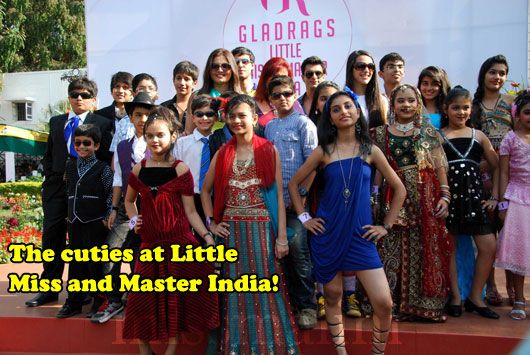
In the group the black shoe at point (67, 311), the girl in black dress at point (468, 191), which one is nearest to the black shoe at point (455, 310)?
the girl in black dress at point (468, 191)

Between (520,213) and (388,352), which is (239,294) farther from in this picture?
(520,213)

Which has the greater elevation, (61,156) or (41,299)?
(61,156)

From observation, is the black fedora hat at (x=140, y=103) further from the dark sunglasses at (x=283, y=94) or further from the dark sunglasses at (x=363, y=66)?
the dark sunglasses at (x=363, y=66)

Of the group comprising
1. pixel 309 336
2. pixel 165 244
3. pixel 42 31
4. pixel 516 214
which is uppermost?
pixel 42 31

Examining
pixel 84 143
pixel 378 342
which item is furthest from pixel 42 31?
pixel 378 342

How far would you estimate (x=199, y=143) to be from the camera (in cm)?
378

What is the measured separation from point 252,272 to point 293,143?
94 cm

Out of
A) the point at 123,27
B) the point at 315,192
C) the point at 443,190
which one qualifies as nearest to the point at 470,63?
the point at 443,190

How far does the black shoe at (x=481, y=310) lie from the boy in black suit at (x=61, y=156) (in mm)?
3169

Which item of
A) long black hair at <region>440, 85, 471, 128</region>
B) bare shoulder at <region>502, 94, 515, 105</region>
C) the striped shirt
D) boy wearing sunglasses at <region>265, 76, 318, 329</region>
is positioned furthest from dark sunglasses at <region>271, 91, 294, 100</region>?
bare shoulder at <region>502, 94, 515, 105</region>

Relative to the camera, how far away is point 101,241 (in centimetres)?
401

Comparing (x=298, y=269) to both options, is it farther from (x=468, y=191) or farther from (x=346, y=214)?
(x=468, y=191)

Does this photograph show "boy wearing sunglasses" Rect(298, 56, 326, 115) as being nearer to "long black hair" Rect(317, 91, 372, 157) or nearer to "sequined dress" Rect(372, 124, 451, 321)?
"sequined dress" Rect(372, 124, 451, 321)

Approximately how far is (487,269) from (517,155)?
33.8 inches
